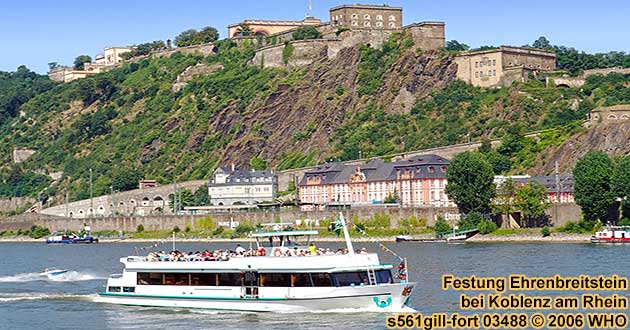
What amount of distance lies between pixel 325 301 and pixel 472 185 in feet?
228

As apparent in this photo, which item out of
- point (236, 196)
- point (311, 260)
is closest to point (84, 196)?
point (236, 196)

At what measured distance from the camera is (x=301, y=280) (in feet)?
178

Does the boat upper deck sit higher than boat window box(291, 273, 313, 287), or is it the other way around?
the boat upper deck

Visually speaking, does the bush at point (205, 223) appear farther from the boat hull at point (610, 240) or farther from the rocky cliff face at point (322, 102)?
the boat hull at point (610, 240)

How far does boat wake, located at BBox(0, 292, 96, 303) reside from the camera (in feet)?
208

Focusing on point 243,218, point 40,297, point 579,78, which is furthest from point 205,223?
point 40,297

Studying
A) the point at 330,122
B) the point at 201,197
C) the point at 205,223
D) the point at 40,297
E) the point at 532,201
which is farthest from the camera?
the point at 330,122

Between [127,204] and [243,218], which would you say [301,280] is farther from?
[127,204]

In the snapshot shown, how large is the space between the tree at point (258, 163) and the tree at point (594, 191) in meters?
64.7

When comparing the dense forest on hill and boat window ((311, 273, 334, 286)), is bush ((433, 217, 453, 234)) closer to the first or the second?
the dense forest on hill

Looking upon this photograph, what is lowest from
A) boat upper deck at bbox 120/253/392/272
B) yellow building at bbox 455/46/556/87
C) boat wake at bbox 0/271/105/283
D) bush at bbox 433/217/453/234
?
boat wake at bbox 0/271/105/283

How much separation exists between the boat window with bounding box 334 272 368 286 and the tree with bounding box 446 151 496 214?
68.2 meters

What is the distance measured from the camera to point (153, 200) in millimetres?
170000

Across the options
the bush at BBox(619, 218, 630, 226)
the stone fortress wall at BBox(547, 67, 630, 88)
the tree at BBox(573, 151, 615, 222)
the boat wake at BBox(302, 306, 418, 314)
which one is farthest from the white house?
the boat wake at BBox(302, 306, 418, 314)
